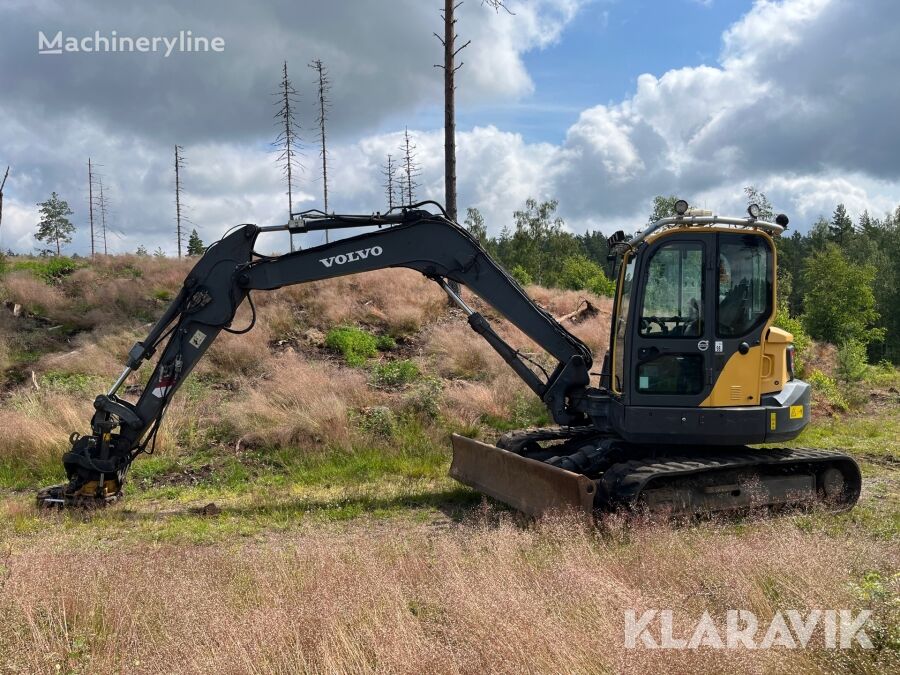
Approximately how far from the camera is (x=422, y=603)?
16.2 feet

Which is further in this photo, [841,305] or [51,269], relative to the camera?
[841,305]

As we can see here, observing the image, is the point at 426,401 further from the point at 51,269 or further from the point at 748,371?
the point at 51,269

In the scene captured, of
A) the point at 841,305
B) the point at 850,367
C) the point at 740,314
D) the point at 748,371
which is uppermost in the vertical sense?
the point at 841,305

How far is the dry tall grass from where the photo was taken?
12.3 feet

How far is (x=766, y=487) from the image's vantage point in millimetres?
7758

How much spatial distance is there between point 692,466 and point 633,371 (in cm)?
113

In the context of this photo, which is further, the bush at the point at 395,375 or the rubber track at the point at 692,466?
the bush at the point at 395,375

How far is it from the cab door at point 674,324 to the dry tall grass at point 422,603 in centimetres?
185

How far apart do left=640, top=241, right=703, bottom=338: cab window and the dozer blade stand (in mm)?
1783

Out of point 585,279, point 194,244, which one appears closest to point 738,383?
point 585,279

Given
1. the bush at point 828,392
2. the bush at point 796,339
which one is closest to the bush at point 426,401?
the bush at point 828,392

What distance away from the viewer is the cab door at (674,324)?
7512mm

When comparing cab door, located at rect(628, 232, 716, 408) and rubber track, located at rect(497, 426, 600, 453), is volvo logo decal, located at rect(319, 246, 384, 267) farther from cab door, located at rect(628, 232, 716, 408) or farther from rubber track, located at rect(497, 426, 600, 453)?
cab door, located at rect(628, 232, 716, 408)

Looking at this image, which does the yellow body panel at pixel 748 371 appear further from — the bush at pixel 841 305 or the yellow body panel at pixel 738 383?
the bush at pixel 841 305
